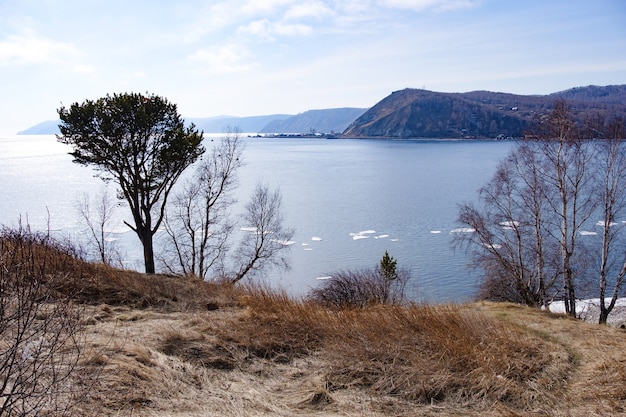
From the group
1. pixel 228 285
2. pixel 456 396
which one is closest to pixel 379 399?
pixel 456 396

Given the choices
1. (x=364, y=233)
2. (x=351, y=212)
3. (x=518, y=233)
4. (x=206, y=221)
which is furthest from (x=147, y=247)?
(x=351, y=212)

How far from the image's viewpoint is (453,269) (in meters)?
30.7

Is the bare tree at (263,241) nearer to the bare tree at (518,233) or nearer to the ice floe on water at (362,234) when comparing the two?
the ice floe on water at (362,234)

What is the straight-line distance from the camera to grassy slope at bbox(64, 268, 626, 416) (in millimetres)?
4750

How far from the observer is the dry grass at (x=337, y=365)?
473 cm

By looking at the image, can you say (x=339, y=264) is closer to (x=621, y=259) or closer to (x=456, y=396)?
(x=621, y=259)

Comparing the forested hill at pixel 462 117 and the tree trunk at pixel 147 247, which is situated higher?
the forested hill at pixel 462 117

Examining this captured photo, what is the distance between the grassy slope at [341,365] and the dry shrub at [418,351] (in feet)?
0.05

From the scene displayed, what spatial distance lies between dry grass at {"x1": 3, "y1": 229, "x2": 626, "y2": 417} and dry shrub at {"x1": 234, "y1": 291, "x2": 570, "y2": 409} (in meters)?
0.02

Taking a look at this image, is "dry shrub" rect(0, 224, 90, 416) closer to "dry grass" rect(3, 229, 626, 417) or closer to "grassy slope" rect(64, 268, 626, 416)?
"dry grass" rect(3, 229, 626, 417)

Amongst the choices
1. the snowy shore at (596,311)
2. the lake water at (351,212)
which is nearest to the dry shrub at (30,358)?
the lake water at (351,212)

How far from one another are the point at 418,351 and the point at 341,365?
44.2 inches

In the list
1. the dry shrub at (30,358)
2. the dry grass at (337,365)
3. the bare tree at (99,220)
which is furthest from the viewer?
the bare tree at (99,220)

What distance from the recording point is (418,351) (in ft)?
20.1
